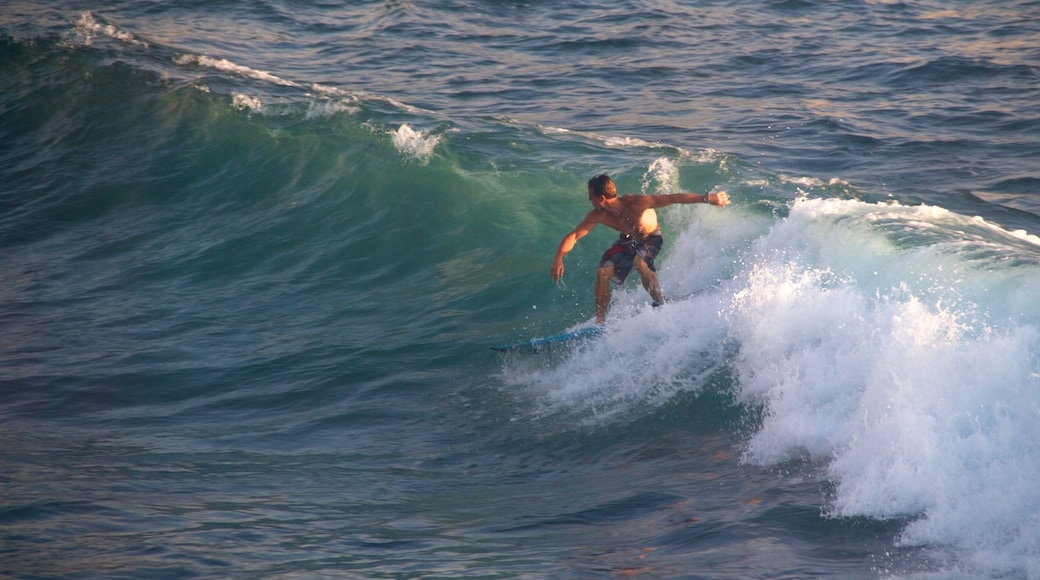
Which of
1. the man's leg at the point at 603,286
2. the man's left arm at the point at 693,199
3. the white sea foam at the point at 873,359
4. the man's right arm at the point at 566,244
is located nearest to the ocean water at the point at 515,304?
the white sea foam at the point at 873,359

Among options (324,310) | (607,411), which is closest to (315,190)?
(324,310)

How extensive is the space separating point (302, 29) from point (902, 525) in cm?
1802

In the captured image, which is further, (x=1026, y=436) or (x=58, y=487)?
A: (x=58, y=487)

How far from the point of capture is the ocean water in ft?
20.1

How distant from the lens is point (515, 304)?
10742 millimetres

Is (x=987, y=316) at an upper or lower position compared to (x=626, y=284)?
upper

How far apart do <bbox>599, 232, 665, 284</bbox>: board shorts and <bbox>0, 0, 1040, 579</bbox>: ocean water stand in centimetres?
43

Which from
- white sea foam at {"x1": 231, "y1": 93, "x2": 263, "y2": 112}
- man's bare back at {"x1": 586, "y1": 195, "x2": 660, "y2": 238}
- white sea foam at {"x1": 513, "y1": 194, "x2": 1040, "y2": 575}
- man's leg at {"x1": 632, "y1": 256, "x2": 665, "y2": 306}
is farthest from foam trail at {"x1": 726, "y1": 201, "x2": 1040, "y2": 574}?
white sea foam at {"x1": 231, "y1": 93, "x2": 263, "y2": 112}

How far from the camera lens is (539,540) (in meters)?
6.17

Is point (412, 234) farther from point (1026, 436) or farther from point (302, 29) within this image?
point (302, 29)

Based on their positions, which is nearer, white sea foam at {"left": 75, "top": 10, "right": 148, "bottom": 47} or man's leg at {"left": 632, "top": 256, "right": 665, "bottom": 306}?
man's leg at {"left": 632, "top": 256, "right": 665, "bottom": 306}

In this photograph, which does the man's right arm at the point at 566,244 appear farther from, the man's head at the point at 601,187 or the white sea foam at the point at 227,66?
the white sea foam at the point at 227,66

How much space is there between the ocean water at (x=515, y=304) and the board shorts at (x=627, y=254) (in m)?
0.43

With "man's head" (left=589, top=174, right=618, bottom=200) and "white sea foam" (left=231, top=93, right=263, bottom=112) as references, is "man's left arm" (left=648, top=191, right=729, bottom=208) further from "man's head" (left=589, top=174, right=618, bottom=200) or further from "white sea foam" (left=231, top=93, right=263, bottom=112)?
"white sea foam" (left=231, top=93, right=263, bottom=112)
